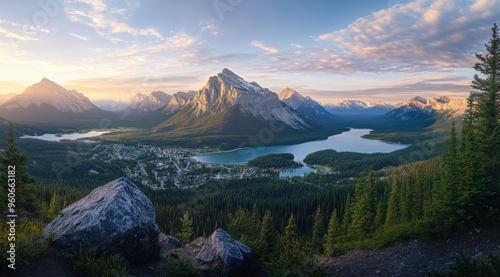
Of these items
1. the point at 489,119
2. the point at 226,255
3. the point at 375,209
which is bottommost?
the point at 375,209

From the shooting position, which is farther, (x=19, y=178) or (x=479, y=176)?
(x=19, y=178)

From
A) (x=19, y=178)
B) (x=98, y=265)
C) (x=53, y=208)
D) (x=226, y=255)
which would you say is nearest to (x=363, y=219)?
(x=226, y=255)

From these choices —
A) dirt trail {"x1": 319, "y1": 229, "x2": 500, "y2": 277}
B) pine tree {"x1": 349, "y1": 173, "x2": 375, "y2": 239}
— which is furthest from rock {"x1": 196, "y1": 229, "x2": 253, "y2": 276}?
pine tree {"x1": 349, "y1": 173, "x2": 375, "y2": 239}

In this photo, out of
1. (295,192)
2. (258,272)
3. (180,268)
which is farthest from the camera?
(295,192)

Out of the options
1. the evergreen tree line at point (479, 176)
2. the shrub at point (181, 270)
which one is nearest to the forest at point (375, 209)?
the evergreen tree line at point (479, 176)

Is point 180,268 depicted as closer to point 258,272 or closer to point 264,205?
point 258,272

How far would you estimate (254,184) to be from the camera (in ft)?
395

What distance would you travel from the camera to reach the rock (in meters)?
15.6

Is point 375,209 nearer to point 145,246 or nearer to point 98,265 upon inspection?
point 145,246

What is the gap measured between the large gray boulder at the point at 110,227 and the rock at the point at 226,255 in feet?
10.1

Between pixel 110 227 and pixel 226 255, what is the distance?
6263mm

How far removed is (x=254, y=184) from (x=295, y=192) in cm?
2105

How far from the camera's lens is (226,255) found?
1564 centimetres

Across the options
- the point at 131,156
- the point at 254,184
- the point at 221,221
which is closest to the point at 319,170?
the point at 254,184
